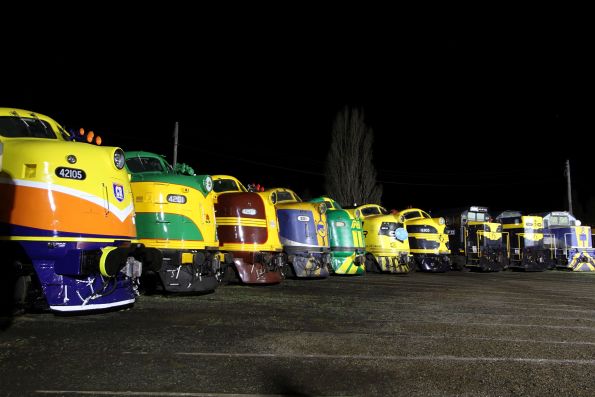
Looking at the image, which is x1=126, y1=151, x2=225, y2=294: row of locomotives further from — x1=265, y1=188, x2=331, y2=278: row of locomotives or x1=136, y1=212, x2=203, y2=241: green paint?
x1=265, y1=188, x2=331, y2=278: row of locomotives

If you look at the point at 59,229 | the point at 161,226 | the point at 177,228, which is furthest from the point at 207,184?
the point at 59,229

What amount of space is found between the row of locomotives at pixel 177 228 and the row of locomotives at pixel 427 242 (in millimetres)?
12742

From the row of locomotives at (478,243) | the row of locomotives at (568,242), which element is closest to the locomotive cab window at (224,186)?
the row of locomotives at (478,243)

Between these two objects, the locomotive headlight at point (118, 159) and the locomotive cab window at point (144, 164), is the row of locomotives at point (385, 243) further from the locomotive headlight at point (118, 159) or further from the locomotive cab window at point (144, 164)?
the locomotive headlight at point (118, 159)

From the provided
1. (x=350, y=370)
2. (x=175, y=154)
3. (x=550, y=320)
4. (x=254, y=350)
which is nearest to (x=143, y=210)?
(x=254, y=350)

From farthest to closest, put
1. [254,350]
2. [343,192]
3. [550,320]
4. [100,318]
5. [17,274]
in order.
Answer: [343,192] → [550,320] → [100,318] → [17,274] → [254,350]

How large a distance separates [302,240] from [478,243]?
13037mm

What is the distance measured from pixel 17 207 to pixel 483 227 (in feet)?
70.5

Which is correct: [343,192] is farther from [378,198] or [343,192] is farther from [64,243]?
[64,243]

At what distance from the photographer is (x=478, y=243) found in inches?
933

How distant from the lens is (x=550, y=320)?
812 cm

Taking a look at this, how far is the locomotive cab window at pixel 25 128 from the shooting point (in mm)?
7027

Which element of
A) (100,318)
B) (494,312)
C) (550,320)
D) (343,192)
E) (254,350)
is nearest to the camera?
(254,350)

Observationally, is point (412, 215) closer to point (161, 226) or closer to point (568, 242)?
point (568, 242)
